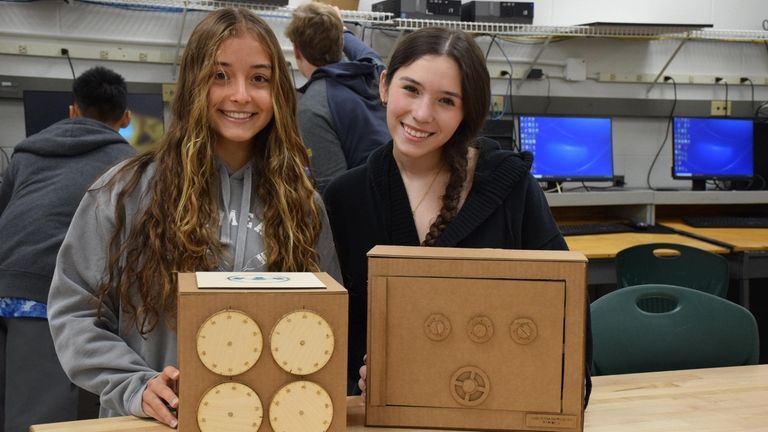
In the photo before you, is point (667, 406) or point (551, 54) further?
point (551, 54)

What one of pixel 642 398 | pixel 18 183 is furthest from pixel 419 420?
pixel 18 183

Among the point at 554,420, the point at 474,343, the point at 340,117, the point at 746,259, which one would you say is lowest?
the point at 746,259

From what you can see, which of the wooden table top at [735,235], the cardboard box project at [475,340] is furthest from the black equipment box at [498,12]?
the cardboard box project at [475,340]

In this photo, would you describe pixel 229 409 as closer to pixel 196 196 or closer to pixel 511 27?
pixel 196 196

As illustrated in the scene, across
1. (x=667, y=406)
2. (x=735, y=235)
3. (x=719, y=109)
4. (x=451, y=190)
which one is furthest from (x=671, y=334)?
(x=719, y=109)

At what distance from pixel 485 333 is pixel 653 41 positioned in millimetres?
4041

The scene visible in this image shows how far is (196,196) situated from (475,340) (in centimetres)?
54

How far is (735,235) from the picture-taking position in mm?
3863

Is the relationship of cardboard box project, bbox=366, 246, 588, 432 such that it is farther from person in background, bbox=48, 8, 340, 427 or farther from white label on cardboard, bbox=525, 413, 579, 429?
person in background, bbox=48, 8, 340, 427

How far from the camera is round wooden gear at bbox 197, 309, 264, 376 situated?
1.08m

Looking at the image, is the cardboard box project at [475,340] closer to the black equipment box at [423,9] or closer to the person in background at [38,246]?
the person in background at [38,246]

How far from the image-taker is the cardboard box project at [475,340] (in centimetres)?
123

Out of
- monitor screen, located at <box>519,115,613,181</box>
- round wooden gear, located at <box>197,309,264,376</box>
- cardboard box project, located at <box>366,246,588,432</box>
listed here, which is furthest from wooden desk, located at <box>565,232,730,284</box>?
round wooden gear, located at <box>197,309,264,376</box>

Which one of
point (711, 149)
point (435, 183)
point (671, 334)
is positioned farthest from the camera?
point (711, 149)
